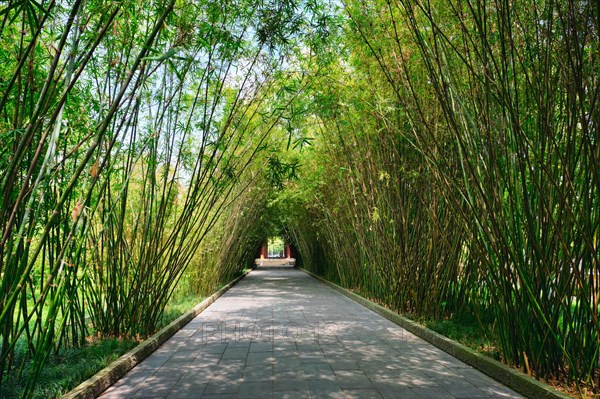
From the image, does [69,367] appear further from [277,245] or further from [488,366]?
[277,245]

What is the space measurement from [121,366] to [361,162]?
4432 millimetres

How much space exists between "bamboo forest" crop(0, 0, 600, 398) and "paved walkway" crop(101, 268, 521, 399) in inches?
13.8

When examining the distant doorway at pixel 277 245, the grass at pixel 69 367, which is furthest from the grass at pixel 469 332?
the distant doorway at pixel 277 245

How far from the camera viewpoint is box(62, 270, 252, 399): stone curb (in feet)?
9.16

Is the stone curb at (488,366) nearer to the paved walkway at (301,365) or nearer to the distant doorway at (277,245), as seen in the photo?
the paved walkway at (301,365)

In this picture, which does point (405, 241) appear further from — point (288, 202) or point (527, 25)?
point (288, 202)

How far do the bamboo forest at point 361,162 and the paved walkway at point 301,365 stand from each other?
35cm

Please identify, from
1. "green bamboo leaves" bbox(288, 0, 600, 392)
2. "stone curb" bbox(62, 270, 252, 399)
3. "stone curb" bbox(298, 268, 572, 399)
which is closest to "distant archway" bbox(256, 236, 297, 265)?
"green bamboo leaves" bbox(288, 0, 600, 392)

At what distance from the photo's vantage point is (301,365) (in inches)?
146

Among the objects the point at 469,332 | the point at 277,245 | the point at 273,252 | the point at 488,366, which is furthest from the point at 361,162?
the point at 273,252

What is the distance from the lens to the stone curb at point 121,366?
2.79 meters

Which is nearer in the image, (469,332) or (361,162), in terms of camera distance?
(469,332)

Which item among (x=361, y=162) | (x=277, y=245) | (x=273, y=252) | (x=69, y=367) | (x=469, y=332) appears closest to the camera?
(x=69, y=367)

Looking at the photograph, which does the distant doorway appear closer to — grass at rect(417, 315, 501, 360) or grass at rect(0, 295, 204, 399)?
grass at rect(417, 315, 501, 360)
